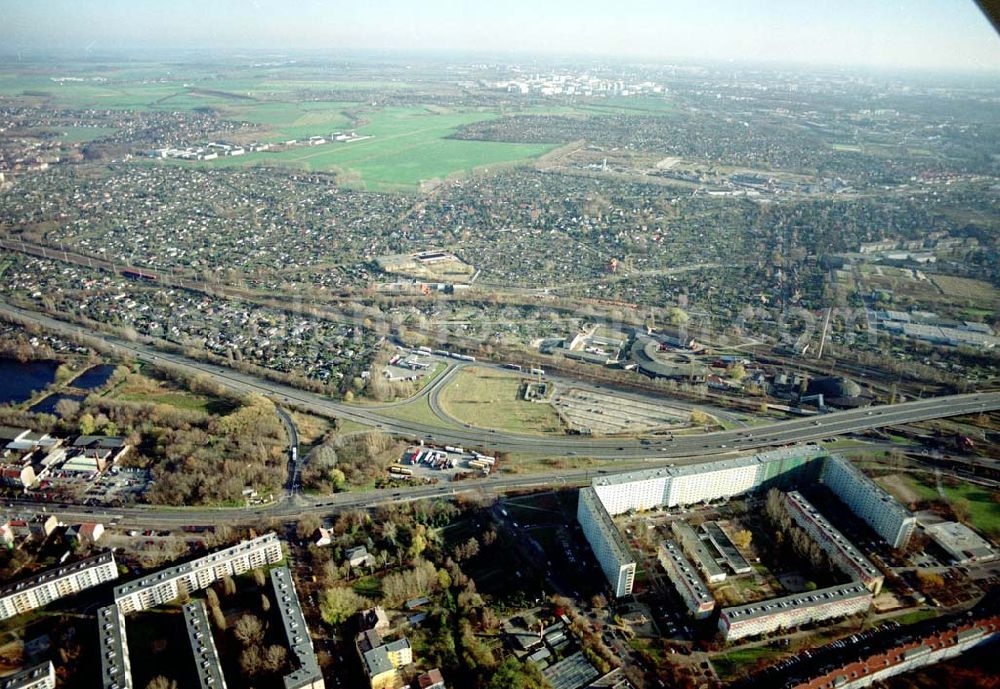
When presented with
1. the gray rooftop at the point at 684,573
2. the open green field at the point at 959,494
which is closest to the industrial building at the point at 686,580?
the gray rooftop at the point at 684,573

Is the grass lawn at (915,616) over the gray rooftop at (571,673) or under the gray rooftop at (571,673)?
over

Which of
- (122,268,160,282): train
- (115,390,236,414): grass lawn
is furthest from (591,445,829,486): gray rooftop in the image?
(122,268,160,282): train

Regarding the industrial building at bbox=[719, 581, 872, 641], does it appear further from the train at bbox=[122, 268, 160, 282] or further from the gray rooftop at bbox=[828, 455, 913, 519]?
the train at bbox=[122, 268, 160, 282]

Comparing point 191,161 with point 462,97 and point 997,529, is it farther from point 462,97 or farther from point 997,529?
point 997,529

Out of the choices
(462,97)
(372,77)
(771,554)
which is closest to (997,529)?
(771,554)

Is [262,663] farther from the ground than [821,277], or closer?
closer

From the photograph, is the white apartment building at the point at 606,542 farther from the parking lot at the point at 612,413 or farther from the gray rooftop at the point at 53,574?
the gray rooftop at the point at 53,574
